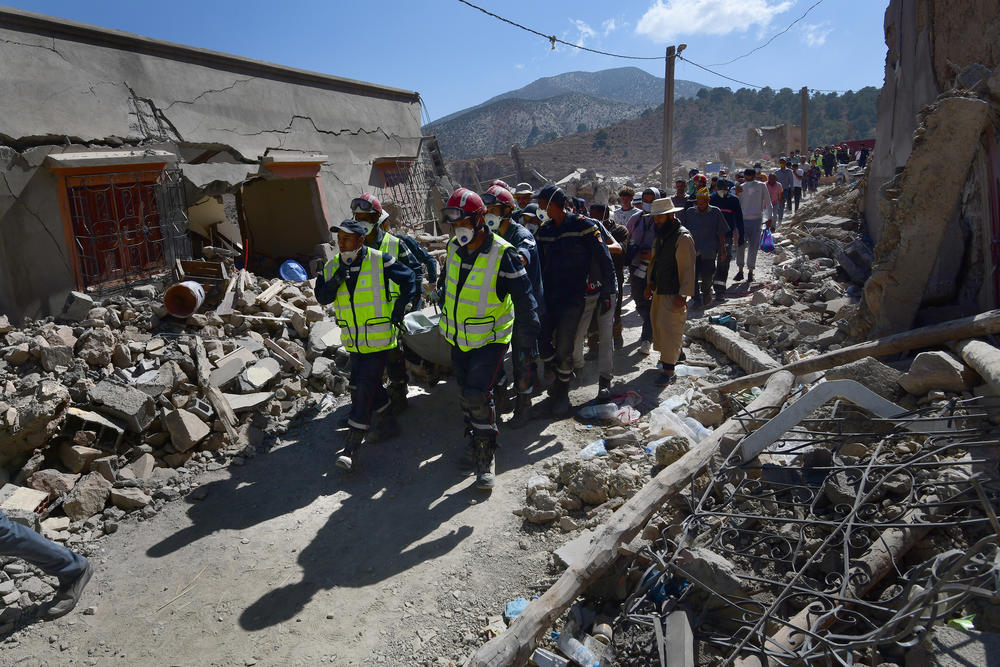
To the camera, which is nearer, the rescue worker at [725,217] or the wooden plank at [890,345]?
the wooden plank at [890,345]

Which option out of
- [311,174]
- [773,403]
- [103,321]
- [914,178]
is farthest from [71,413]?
[914,178]

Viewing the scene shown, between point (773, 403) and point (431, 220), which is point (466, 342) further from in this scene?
point (431, 220)

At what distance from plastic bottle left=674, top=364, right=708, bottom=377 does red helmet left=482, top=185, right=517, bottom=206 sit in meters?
2.52

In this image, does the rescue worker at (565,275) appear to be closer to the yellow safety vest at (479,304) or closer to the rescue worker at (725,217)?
the yellow safety vest at (479,304)

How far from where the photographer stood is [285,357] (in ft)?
21.8

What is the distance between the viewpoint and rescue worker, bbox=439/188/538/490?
14.9 ft

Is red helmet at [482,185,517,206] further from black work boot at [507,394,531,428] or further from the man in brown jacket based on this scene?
black work boot at [507,394,531,428]

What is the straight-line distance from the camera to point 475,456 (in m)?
4.70

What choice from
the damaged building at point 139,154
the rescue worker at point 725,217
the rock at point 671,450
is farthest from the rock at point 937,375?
the damaged building at point 139,154

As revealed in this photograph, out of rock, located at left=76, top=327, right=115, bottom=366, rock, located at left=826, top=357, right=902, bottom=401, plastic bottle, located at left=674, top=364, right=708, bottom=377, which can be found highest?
rock, located at left=76, top=327, right=115, bottom=366

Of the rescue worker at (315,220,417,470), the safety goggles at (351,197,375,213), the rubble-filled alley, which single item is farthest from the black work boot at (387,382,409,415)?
the safety goggles at (351,197,375,213)

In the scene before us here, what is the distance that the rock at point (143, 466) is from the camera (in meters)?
4.95

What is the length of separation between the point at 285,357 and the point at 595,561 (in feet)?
15.1

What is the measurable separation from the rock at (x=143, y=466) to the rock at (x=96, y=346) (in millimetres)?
1292
